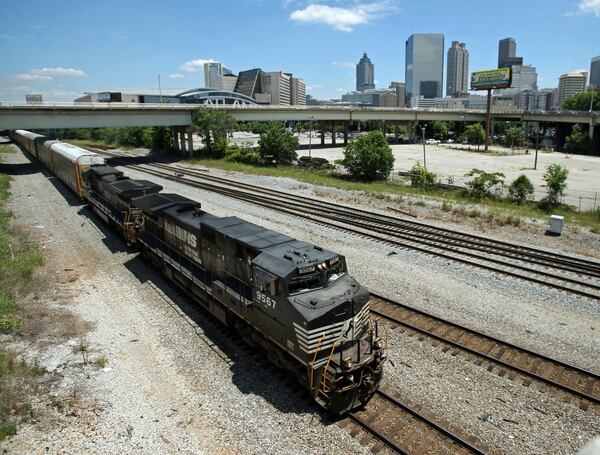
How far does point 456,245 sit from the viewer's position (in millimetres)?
22344

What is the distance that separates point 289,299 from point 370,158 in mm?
37246

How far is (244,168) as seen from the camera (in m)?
53.3

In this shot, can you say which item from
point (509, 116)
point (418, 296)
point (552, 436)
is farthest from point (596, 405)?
point (509, 116)

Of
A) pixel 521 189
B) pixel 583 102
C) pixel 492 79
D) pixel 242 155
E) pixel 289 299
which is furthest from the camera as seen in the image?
pixel 583 102

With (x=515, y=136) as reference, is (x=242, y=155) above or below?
below

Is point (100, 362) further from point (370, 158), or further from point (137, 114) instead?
point (137, 114)

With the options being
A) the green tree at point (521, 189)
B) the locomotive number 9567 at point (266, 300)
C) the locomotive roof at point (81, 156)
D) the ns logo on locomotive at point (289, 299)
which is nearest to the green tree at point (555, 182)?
the green tree at point (521, 189)

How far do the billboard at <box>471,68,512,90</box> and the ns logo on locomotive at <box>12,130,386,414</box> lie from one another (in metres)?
101

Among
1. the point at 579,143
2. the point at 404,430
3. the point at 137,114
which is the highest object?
the point at 137,114

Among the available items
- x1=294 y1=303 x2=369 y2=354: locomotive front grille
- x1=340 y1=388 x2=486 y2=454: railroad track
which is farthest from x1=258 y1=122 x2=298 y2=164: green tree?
x1=340 y1=388 x2=486 y2=454: railroad track

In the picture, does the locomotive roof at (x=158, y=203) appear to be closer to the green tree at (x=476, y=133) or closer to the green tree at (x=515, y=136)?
the green tree at (x=476, y=133)

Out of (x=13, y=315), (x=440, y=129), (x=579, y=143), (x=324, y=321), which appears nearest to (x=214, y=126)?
(x=13, y=315)

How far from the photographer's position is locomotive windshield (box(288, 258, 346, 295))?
400 inches

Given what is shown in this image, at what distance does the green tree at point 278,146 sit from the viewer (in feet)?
186
